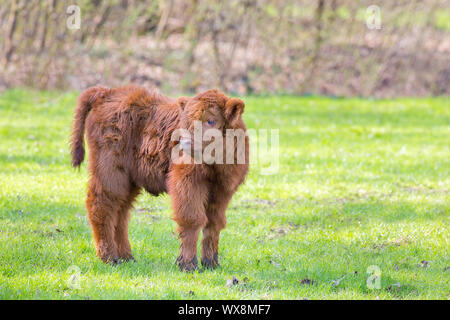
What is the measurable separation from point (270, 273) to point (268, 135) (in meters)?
6.42

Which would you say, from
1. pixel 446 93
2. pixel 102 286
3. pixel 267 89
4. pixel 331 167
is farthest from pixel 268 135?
pixel 446 93

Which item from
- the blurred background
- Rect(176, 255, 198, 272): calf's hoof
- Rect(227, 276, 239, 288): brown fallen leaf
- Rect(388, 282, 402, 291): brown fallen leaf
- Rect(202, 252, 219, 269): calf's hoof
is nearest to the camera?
Rect(227, 276, 239, 288): brown fallen leaf

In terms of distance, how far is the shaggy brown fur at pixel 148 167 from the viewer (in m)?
5.27

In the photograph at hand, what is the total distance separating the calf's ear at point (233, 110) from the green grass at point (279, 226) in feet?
4.47

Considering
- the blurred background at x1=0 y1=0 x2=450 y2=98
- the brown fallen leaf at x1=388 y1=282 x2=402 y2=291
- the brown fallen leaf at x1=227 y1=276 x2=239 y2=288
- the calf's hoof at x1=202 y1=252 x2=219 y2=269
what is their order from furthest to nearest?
1. the blurred background at x1=0 y1=0 x2=450 y2=98
2. the calf's hoof at x1=202 y1=252 x2=219 y2=269
3. the brown fallen leaf at x1=388 y1=282 x2=402 y2=291
4. the brown fallen leaf at x1=227 y1=276 x2=239 y2=288

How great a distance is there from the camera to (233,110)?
5164mm

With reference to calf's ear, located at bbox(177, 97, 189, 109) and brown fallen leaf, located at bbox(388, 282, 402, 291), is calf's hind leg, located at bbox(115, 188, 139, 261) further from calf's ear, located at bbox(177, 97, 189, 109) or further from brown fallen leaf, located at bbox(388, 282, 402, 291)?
brown fallen leaf, located at bbox(388, 282, 402, 291)

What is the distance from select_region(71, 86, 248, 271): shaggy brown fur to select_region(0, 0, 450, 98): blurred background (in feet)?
34.2

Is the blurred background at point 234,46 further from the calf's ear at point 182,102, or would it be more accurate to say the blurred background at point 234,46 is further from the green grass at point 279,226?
the calf's ear at point 182,102

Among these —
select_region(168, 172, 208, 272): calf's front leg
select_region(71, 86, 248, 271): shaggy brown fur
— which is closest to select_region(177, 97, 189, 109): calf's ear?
select_region(71, 86, 248, 271): shaggy brown fur

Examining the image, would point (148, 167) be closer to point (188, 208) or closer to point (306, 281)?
point (188, 208)

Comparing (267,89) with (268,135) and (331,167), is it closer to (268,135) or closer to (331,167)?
(268,135)

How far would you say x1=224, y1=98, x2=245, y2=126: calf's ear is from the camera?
5145 mm

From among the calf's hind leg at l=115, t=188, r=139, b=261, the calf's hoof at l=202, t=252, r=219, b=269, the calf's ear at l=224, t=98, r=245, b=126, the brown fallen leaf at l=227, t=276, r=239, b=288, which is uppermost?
the calf's ear at l=224, t=98, r=245, b=126
